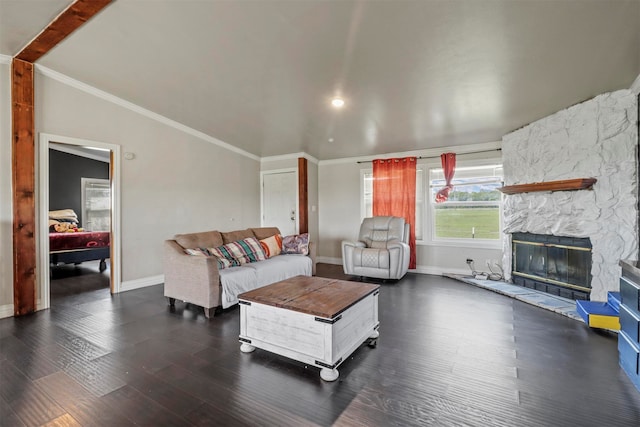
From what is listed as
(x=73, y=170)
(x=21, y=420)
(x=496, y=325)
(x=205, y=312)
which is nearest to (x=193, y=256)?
(x=205, y=312)

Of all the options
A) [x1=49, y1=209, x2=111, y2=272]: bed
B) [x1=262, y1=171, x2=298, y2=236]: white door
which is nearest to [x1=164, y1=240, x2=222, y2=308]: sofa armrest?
[x1=49, y1=209, x2=111, y2=272]: bed

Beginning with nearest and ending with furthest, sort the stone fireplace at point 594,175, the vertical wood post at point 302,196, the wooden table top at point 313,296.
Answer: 1. the wooden table top at point 313,296
2. the stone fireplace at point 594,175
3. the vertical wood post at point 302,196

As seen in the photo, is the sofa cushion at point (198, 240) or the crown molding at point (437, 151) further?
the crown molding at point (437, 151)

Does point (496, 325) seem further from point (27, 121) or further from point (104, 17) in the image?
point (27, 121)

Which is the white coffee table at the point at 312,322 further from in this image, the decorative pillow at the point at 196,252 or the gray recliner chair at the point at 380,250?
the gray recliner chair at the point at 380,250

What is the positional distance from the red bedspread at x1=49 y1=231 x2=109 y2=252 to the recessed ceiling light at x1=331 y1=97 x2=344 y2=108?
488 centimetres

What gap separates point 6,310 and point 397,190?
17.9ft

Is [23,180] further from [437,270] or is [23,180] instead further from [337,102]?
[437,270]

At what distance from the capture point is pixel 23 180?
305 cm

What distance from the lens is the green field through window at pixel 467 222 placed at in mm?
4707

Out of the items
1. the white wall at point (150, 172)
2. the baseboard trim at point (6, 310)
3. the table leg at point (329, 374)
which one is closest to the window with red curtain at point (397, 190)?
the white wall at point (150, 172)

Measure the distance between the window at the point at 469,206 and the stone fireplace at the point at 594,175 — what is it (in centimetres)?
74

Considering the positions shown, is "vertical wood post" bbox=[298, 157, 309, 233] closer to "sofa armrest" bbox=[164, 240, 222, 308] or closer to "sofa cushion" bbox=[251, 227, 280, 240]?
"sofa cushion" bbox=[251, 227, 280, 240]

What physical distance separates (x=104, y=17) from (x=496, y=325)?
446 centimetres
